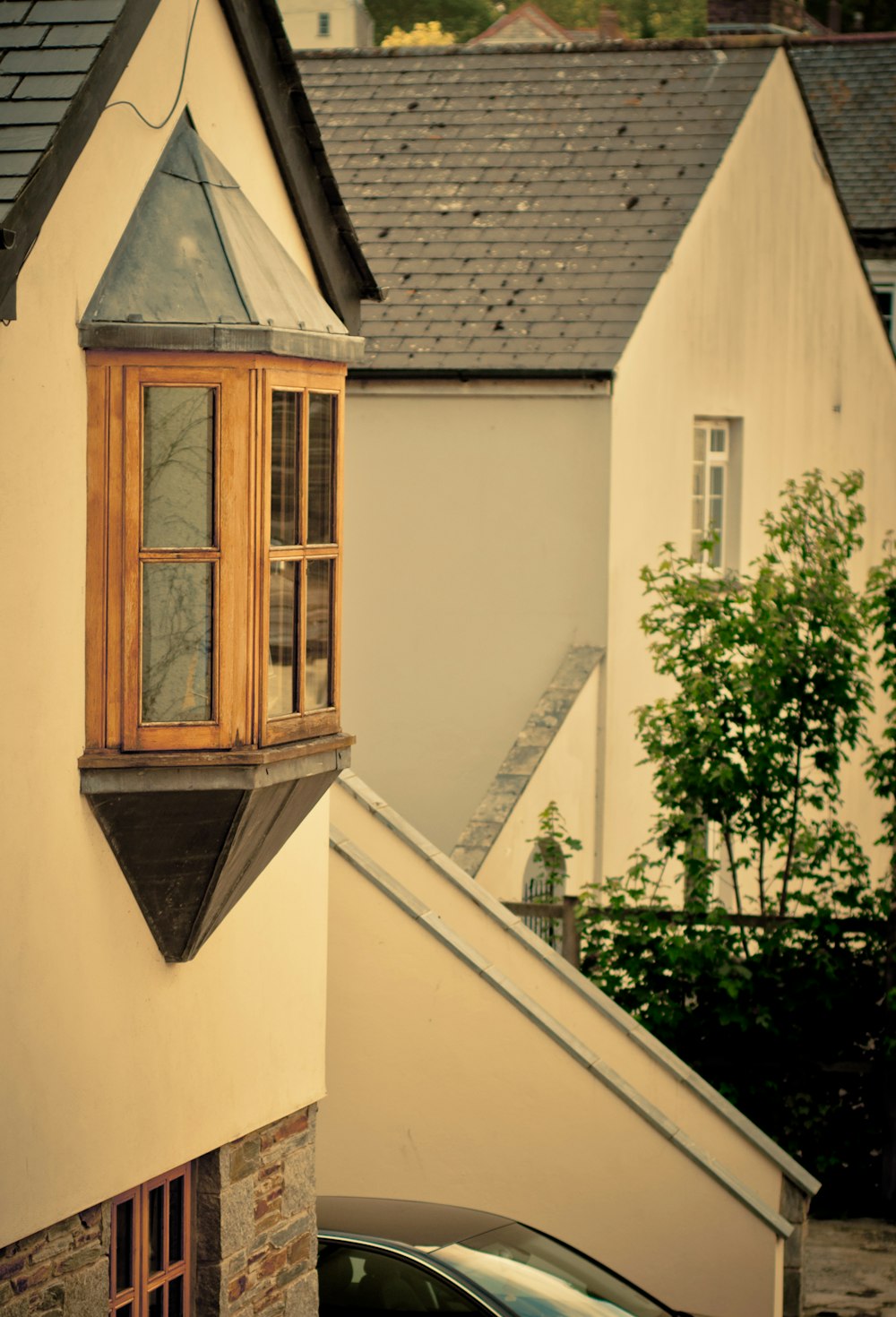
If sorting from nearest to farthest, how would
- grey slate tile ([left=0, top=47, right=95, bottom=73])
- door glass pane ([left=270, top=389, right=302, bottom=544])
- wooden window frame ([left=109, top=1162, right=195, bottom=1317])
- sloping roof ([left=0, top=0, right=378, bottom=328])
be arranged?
sloping roof ([left=0, top=0, right=378, bottom=328]) → grey slate tile ([left=0, top=47, right=95, bottom=73]) → door glass pane ([left=270, top=389, right=302, bottom=544]) → wooden window frame ([left=109, top=1162, right=195, bottom=1317])

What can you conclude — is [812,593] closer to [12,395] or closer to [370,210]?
[370,210]

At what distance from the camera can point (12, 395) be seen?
662 centimetres

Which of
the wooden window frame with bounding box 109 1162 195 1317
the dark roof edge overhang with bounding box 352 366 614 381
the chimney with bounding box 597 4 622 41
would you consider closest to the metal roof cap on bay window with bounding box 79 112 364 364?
the wooden window frame with bounding box 109 1162 195 1317

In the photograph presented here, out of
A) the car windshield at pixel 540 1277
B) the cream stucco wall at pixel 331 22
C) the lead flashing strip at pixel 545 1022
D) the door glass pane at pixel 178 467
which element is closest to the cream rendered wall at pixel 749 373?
the lead flashing strip at pixel 545 1022

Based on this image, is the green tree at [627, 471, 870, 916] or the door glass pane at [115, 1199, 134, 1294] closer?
the door glass pane at [115, 1199, 134, 1294]

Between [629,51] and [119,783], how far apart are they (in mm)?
13530

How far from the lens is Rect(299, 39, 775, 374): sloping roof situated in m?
16.0

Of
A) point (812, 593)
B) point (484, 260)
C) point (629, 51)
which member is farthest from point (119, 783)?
point (629, 51)

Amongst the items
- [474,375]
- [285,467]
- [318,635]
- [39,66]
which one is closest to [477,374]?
[474,375]

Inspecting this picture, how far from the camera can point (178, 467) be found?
716cm

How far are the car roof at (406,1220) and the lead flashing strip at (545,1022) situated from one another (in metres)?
1.60

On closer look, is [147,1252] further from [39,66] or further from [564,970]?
[39,66]

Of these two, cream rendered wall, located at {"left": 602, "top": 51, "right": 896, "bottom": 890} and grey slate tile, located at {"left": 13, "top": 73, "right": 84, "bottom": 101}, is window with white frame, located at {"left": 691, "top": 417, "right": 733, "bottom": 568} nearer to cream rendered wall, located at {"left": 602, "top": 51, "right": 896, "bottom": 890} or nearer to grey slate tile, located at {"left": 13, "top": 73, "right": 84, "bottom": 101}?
cream rendered wall, located at {"left": 602, "top": 51, "right": 896, "bottom": 890}

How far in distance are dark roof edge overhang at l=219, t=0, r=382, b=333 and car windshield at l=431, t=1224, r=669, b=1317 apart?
13.8 feet
